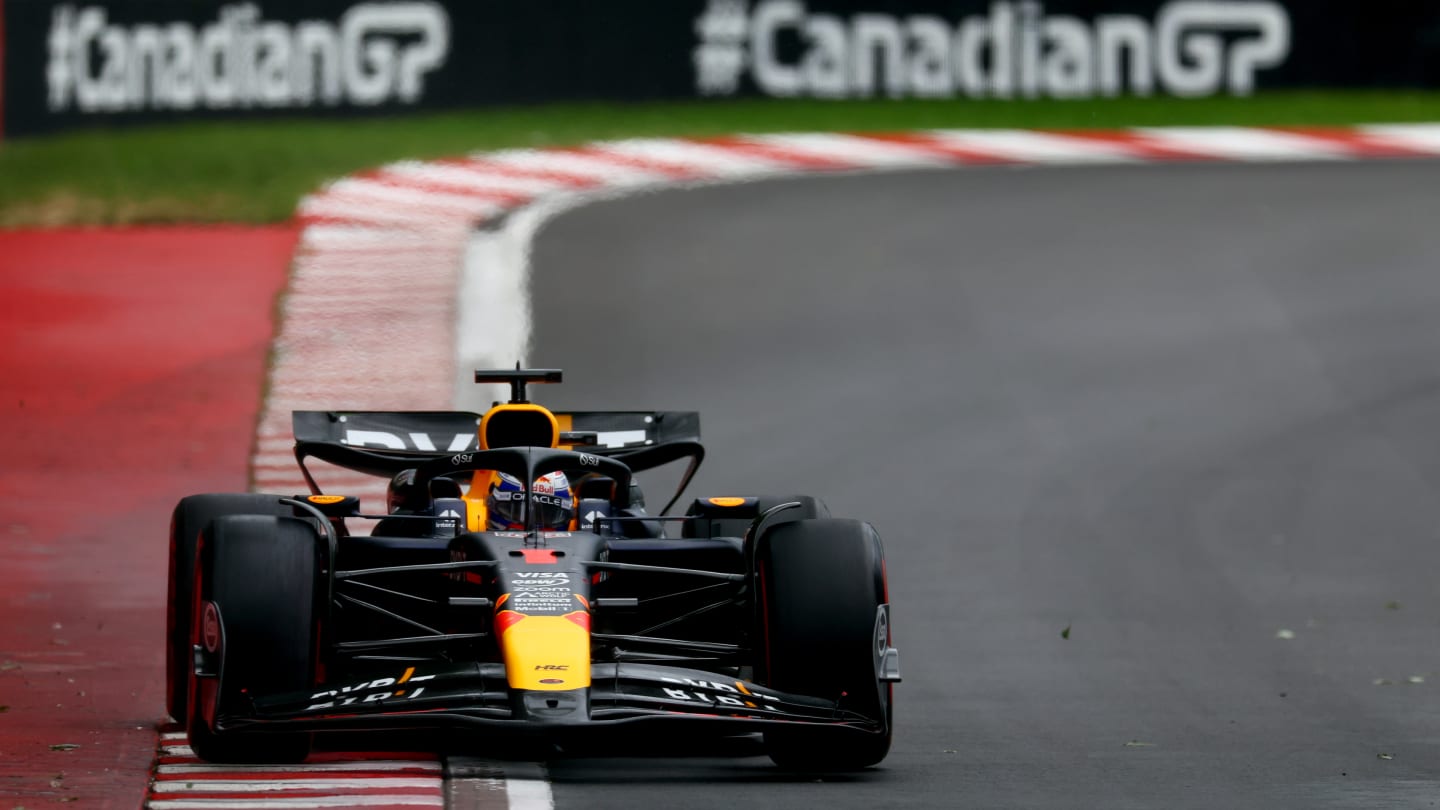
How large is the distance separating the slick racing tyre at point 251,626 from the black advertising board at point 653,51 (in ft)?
49.2

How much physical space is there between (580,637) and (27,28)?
16162mm

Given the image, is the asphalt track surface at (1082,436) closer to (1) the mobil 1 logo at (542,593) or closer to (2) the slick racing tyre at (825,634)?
(2) the slick racing tyre at (825,634)

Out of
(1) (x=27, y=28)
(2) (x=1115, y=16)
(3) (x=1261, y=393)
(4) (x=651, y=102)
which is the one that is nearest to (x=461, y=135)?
(4) (x=651, y=102)

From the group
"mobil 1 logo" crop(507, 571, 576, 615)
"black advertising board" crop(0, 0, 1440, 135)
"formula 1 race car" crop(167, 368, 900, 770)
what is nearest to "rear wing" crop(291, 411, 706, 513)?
"formula 1 race car" crop(167, 368, 900, 770)

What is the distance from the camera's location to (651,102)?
2431cm

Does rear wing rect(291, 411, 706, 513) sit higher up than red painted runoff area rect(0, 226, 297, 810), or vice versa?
rear wing rect(291, 411, 706, 513)

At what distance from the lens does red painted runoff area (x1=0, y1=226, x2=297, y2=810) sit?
367 inches

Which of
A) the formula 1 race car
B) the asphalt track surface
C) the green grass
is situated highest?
the formula 1 race car

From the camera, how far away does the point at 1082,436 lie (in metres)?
15.4

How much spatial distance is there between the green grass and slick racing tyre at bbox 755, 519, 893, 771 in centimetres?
1263

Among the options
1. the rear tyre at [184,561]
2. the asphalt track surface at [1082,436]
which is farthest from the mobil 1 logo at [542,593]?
the rear tyre at [184,561]

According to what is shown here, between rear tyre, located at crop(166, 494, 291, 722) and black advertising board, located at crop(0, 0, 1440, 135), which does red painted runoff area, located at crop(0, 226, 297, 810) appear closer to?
rear tyre, located at crop(166, 494, 291, 722)

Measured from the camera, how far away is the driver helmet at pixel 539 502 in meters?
9.37

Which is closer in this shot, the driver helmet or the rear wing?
the driver helmet
